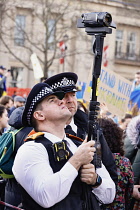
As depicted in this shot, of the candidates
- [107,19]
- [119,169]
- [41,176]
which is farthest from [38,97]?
[119,169]

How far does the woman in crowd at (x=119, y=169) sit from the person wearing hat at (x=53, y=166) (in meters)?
0.96

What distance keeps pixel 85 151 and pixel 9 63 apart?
97.5ft

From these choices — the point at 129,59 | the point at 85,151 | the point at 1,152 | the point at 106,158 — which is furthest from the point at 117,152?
the point at 129,59

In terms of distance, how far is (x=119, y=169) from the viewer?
13.7 ft

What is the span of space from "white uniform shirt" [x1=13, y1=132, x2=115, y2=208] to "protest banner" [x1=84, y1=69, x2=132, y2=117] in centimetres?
499

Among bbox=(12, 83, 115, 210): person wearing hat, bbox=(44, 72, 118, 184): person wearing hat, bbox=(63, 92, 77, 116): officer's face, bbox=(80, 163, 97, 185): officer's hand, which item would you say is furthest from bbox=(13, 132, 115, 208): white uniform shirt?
bbox=(63, 92, 77, 116): officer's face

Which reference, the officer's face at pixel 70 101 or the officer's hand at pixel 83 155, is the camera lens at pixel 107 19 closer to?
the officer's hand at pixel 83 155

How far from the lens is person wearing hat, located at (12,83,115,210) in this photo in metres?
2.80

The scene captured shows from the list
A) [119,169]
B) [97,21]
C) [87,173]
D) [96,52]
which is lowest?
[119,169]

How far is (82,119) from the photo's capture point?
14.4 ft

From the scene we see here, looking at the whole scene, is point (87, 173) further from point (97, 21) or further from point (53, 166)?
point (97, 21)

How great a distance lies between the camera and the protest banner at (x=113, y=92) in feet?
26.2

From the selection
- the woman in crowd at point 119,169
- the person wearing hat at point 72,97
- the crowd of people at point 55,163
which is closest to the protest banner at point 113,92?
the woman in crowd at point 119,169

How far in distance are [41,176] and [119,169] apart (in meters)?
1.52
